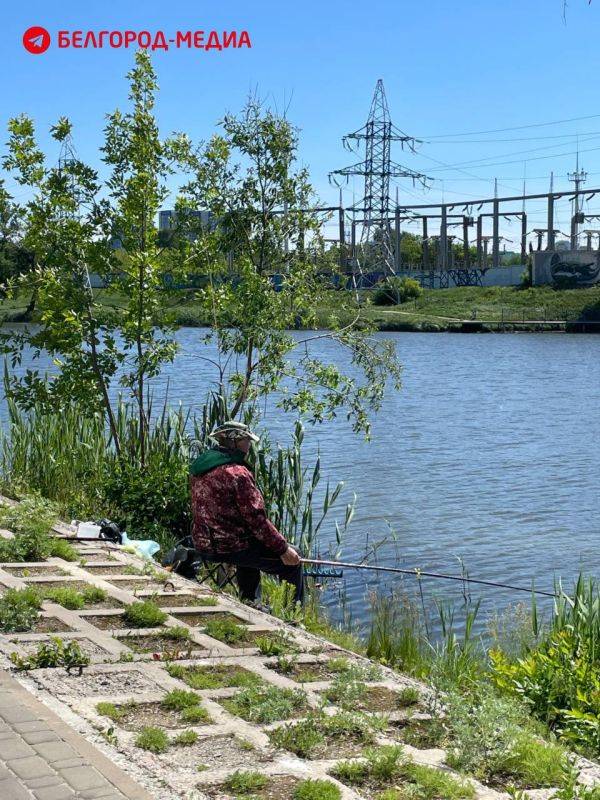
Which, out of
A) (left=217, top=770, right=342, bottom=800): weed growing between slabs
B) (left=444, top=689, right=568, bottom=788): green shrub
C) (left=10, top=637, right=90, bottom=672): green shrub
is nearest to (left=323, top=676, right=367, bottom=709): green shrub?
(left=444, top=689, right=568, bottom=788): green shrub

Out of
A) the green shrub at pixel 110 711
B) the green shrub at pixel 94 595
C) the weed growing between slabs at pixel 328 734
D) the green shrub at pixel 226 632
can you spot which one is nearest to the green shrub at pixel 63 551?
the green shrub at pixel 94 595

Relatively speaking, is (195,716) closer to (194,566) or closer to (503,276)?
(194,566)

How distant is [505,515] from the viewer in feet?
53.1

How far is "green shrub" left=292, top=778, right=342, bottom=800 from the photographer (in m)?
4.14

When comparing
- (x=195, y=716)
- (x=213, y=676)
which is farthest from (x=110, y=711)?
(x=213, y=676)

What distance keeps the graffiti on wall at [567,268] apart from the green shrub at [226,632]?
94669 mm

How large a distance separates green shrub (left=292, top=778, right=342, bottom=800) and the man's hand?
3623 mm

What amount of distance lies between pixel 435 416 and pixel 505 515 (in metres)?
13.2

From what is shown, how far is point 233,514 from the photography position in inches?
307

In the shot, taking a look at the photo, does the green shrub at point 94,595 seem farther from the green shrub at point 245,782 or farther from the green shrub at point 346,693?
the green shrub at point 245,782

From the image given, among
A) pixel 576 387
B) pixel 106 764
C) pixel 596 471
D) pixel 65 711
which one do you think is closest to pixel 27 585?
pixel 65 711

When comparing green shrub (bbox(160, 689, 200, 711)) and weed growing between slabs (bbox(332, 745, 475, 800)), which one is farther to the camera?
green shrub (bbox(160, 689, 200, 711))

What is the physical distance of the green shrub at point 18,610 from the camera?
6.22 meters

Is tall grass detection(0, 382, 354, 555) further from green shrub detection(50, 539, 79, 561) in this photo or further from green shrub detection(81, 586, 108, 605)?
green shrub detection(81, 586, 108, 605)
